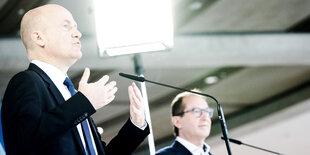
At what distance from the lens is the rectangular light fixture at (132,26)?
104 inches

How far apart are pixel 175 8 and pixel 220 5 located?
0.51 meters

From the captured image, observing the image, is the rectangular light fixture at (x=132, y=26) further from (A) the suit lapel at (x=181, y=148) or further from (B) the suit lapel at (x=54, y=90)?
(B) the suit lapel at (x=54, y=90)

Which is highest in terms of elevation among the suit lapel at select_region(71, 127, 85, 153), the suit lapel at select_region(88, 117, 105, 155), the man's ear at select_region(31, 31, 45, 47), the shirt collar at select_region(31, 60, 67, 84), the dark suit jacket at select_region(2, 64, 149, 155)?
the man's ear at select_region(31, 31, 45, 47)

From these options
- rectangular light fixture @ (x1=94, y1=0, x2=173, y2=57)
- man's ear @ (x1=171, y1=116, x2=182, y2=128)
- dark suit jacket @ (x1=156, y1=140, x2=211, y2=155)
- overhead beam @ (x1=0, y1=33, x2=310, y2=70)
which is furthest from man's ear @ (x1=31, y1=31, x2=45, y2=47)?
overhead beam @ (x1=0, y1=33, x2=310, y2=70)

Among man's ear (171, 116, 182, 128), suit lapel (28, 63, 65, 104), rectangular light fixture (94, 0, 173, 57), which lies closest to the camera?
suit lapel (28, 63, 65, 104)

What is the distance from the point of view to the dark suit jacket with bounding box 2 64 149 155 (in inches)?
56.0

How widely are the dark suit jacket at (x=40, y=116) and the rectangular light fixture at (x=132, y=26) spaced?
109cm

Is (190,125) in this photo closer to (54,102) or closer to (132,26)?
(132,26)

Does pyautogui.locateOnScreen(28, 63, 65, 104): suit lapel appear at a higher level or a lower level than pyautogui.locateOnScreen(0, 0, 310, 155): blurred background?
higher

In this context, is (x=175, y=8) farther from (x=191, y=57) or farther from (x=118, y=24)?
(x=118, y=24)

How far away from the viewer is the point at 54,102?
5.02ft

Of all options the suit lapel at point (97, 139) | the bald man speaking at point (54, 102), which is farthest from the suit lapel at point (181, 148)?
the suit lapel at point (97, 139)

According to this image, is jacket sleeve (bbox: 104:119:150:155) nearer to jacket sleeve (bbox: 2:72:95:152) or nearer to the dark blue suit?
jacket sleeve (bbox: 2:72:95:152)

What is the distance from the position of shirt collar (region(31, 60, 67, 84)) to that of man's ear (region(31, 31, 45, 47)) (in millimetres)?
63
